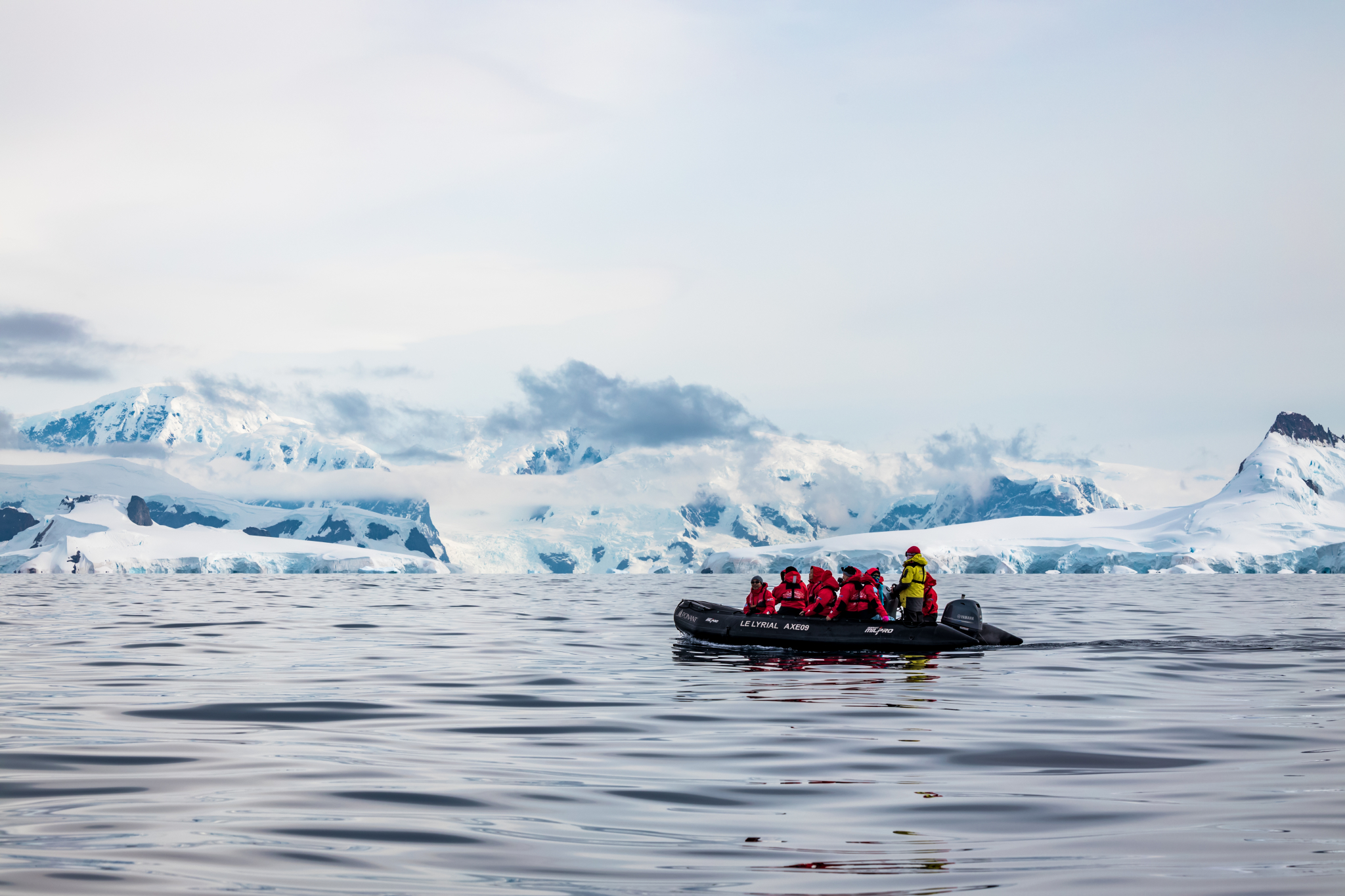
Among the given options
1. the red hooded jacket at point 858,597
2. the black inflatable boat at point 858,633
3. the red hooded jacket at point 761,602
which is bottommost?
the black inflatable boat at point 858,633

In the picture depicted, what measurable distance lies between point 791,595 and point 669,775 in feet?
64.4

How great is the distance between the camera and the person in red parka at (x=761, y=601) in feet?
101

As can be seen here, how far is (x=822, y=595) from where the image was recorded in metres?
28.1

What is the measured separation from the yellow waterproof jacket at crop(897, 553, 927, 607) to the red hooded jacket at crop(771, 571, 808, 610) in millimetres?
2524

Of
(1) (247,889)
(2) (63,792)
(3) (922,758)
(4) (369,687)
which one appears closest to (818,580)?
(4) (369,687)

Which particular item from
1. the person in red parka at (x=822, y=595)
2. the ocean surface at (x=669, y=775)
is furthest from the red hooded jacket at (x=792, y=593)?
the ocean surface at (x=669, y=775)

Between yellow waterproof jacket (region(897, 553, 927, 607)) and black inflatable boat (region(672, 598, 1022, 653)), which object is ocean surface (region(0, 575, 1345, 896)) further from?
yellow waterproof jacket (region(897, 553, 927, 607))

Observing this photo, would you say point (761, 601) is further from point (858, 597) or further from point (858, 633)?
point (858, 633)

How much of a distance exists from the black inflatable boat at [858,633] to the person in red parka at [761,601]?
0.87 m

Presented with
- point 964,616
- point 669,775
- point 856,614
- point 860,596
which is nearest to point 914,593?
point 964,616

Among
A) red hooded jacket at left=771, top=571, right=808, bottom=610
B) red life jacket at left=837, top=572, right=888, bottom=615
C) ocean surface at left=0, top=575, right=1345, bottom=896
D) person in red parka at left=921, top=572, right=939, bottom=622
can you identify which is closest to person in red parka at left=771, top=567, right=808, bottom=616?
red hooded jacket at left=771, top=571, right=808, bottom=610

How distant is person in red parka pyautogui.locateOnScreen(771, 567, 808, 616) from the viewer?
29.6 meters

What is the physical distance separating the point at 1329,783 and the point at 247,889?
8.64 meters

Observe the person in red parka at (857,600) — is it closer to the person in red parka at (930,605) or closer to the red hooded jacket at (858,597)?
the red hooded jacket at (858,597)
